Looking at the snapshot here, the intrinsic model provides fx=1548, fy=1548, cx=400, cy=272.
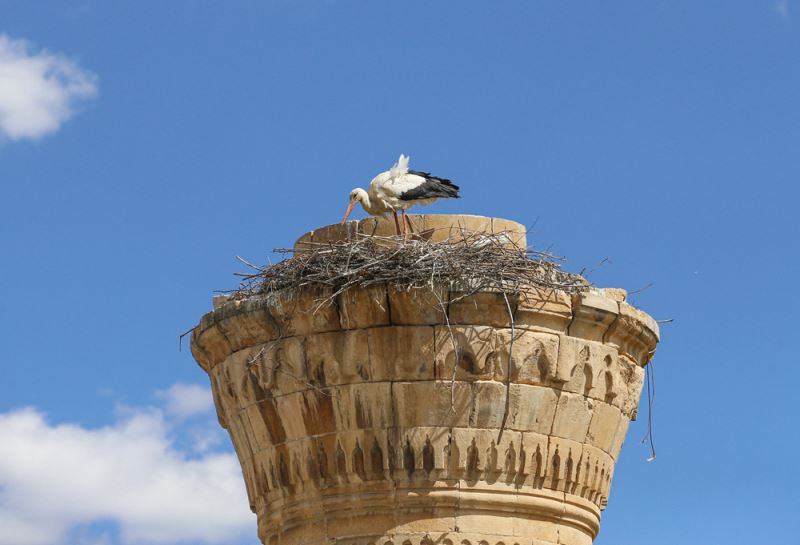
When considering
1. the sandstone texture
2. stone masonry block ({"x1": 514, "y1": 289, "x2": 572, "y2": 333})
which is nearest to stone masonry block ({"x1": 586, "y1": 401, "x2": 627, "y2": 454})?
the sandstone texture

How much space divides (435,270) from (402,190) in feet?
6.65

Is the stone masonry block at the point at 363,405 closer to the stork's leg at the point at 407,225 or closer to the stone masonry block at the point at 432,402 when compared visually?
the stone masonry block at the point at 432,402

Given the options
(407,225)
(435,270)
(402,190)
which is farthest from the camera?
(402,190)

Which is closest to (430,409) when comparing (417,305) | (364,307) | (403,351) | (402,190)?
(403,351)

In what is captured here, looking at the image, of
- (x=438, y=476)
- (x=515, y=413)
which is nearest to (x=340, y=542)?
(x=438, y=476)

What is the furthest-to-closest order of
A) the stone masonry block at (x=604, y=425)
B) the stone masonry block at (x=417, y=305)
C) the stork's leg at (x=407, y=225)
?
the stork's leg at (x=407, y=225) < the stone masonry block at (x=604, y=425) < the stone masonry block at (x=417, y=305)

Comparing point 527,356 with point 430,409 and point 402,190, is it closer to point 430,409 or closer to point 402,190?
point 430,409

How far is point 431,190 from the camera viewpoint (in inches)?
484

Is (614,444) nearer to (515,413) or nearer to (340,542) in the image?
(515,413)

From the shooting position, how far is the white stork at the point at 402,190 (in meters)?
12.2

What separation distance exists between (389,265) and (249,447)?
1857 mm

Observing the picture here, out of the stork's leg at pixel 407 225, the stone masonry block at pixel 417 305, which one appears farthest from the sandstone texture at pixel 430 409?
the stork's leg at pixel 407 225

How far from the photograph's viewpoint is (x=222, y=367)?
36.9ft

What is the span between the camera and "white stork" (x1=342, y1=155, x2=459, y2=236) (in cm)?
1225
